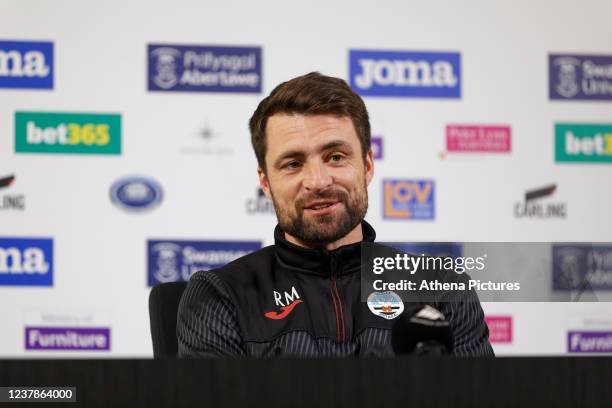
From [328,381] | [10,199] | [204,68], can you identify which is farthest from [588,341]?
[328,381]

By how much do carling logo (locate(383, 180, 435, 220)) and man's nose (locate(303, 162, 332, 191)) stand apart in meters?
1.92

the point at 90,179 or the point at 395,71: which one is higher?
the point at 395,71

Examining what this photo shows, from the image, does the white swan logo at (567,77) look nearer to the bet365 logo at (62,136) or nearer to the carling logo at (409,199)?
the carling logo at (409,199)

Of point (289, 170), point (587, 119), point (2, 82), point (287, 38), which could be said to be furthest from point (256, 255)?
point (587, 119)

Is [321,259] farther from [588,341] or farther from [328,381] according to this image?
[588,341]

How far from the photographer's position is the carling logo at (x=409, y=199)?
3178mm

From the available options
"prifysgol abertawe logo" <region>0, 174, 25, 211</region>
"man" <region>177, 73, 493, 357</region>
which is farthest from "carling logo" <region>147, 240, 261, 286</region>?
"man" <region>177, 73, 493, 357</region>

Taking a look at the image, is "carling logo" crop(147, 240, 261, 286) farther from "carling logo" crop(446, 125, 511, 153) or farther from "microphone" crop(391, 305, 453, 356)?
"microphone" crop(391, 305, 453, 356)

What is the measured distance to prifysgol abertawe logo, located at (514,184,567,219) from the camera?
3.27m

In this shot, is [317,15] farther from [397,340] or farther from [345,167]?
[397,340]

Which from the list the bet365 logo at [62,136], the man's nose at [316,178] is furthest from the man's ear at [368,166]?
the bet365 logo at [62,136]

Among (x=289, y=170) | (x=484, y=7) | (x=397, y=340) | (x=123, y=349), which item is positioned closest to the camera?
(x=397, y=340)

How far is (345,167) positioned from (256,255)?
249 millimetres

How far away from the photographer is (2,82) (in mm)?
3123
